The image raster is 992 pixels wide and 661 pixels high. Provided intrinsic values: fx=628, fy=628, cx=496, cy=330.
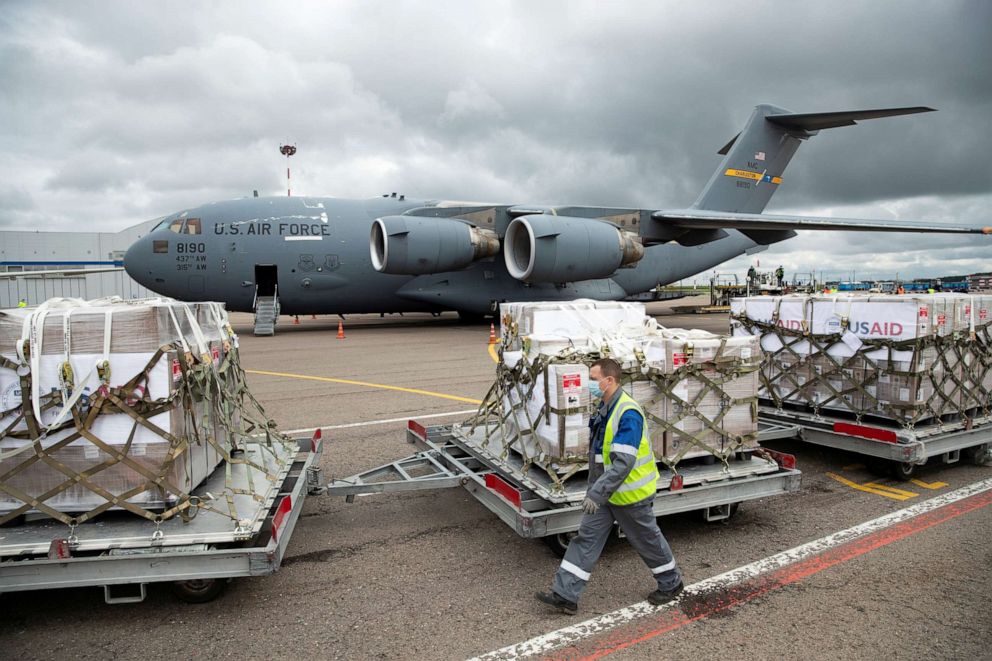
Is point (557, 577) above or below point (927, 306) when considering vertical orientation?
below

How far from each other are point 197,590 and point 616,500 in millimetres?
2572

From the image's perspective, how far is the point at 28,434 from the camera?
12.4ft

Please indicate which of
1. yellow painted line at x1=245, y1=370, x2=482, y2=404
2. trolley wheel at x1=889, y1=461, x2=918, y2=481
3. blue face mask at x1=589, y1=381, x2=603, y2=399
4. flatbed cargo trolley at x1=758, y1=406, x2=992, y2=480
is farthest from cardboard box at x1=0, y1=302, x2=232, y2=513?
trolley wheel at x1=889, y1=461, x2=918, y2=481

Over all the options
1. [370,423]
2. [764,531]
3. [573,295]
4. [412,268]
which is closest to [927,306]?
[764,531]

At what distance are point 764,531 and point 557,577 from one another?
2.05 meters

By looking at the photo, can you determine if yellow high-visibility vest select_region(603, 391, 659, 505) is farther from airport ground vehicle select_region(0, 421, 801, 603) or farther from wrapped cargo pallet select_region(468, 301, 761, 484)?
wrapped cargo pallet select_region(468, 301, 761, 484)

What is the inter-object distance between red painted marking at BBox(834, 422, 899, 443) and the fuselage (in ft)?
45.6

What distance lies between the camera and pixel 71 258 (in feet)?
150

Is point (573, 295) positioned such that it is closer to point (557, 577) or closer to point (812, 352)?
point (812, 352)

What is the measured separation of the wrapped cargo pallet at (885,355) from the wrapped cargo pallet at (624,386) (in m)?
1.91

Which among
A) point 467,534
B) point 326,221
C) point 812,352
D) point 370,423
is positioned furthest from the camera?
point 326,221

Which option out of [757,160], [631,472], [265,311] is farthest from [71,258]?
[631,472]

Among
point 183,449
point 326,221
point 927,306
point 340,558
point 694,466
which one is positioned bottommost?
point 340,558

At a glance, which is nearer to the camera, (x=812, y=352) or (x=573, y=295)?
(x=812, y=352)
